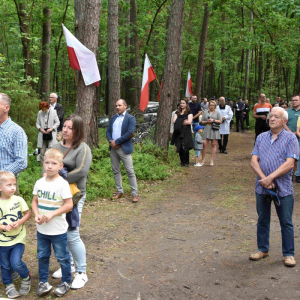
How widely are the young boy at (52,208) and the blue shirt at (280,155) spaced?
2.50 m

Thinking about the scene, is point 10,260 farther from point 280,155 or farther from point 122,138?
point 122,138

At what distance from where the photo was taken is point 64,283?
4051 mm

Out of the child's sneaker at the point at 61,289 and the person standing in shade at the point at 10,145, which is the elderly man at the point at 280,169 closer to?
the child's sneaker at the point at 61,289

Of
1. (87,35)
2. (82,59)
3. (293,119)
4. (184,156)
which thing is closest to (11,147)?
(82,59)

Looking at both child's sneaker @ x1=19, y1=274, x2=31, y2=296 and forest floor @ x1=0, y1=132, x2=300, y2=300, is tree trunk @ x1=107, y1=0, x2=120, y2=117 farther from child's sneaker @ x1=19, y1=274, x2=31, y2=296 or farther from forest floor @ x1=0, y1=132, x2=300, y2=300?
child's sneaker @ x1=19, y1=274, x2=31, y2=296

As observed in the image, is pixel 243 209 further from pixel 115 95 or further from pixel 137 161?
pixel 115 95

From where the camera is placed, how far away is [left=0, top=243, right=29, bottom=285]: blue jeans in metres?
3.94

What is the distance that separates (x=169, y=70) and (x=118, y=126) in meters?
5.18

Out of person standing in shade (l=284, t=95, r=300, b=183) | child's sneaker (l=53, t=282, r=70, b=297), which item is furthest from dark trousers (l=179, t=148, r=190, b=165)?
child's sneaker (l=53, t=282, r=70, b=297)

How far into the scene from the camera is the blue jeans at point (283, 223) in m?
4.69

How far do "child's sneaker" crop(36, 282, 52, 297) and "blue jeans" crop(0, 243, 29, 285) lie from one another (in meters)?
0.23

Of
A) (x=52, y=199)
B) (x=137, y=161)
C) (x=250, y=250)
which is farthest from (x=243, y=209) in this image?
(x=52, y=199)

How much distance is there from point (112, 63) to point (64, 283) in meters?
10.2

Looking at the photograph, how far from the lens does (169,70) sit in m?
12.7
